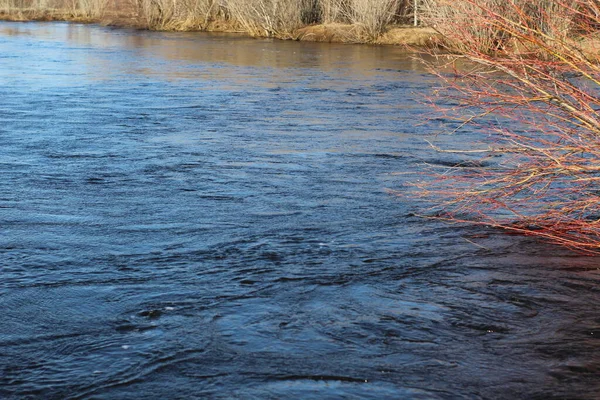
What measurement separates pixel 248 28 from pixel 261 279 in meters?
27.5

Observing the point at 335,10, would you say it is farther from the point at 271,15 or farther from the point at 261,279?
the point at 261,279

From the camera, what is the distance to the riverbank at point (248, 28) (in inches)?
1136

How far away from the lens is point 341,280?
5.56 meters

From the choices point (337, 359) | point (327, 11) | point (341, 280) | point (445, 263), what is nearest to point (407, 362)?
point (337, 359)

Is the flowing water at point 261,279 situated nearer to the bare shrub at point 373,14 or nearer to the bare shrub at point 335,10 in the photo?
the bare shrub at point 373,14

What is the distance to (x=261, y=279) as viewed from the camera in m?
5.52

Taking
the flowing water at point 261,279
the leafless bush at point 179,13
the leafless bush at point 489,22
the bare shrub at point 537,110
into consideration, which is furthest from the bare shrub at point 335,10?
the leafless bush at point 489,22

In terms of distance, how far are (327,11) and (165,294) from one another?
1050 inches

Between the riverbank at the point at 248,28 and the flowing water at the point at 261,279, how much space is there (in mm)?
13991

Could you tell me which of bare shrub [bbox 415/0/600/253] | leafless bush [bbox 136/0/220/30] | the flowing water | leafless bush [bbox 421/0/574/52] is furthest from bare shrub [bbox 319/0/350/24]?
leafless bush [bbox 421/0/574/52]

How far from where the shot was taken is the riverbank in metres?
28.8

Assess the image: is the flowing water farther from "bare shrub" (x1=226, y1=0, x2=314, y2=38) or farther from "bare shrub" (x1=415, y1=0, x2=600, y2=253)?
"bare shrub" (x1=226, y1=0, x2=314, y2=38)

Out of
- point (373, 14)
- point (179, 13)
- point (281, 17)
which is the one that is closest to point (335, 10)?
point (281, 17)

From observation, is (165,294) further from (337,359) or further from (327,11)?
(327,11)
